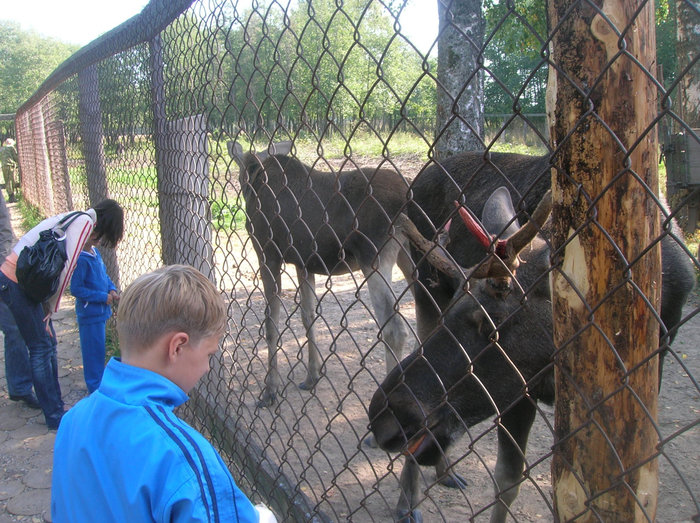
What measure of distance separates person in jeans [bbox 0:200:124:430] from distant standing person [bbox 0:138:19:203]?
56.4ft

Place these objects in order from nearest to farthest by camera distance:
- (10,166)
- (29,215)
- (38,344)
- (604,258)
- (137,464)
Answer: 1. (604,258)
2. (137,464)
3. (38,344)
4. (29,215)
5. (10,166)

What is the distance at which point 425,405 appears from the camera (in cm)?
216

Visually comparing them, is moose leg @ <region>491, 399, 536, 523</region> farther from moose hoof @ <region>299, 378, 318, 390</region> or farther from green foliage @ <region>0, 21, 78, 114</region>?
green foliage @ <region>0, 21, 78, 114</region>

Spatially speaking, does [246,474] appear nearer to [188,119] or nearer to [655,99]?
[188,119]

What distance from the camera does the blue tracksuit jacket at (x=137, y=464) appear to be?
1.33m

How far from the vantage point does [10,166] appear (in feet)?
61.5

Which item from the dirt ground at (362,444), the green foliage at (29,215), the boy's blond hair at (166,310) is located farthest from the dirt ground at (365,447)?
the green foliage at (29,215)

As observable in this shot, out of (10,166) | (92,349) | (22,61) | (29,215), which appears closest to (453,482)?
(92,349)

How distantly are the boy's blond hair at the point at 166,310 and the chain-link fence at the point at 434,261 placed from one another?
57 cm

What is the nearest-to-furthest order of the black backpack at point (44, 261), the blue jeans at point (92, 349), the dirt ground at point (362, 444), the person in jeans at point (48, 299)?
the dirt ground at point (362, 444) < the black backpack at point (44, 261) < the person in jeans at point (48, 299) < the blue jeans at point (92, 349)

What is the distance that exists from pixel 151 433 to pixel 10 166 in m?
20.8

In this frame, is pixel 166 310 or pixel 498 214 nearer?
pixel 166 310

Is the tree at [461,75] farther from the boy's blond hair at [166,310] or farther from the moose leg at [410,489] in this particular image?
the boy's blond hair at [166,310]

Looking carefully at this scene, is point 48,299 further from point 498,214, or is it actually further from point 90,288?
point 498,214
